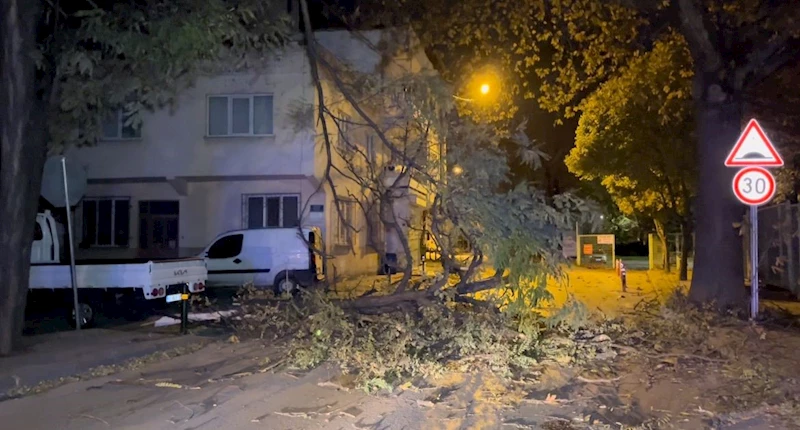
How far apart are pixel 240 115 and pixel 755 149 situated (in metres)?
15.9

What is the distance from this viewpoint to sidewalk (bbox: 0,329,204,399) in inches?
362

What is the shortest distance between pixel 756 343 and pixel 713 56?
5725 mm

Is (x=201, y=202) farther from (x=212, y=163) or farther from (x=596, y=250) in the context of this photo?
(x=596, y=250)

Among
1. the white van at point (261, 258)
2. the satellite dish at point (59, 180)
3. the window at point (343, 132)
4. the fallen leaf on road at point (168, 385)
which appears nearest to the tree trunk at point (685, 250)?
the white van at point (261, 258)

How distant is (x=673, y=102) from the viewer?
753 inches

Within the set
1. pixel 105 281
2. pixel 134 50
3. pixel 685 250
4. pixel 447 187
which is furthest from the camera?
pixel 685 250

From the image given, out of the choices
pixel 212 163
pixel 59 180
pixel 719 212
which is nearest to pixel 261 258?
pixel 212 163

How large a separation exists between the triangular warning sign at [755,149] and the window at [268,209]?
1526 cm

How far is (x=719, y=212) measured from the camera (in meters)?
14.4

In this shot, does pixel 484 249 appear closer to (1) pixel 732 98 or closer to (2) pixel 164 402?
(2) pixel 164 402

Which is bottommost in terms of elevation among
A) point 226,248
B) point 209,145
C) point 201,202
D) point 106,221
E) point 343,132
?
point 226,248

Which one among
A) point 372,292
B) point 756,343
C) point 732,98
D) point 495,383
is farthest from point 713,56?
point 495,383

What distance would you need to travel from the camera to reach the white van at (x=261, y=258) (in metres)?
20.0

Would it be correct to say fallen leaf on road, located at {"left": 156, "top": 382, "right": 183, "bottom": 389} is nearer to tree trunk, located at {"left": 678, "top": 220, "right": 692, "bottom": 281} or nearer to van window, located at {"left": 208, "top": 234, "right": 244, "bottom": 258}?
van window, located at {"left": 208, "top": 234, "right": 244, "bottom": 258}
